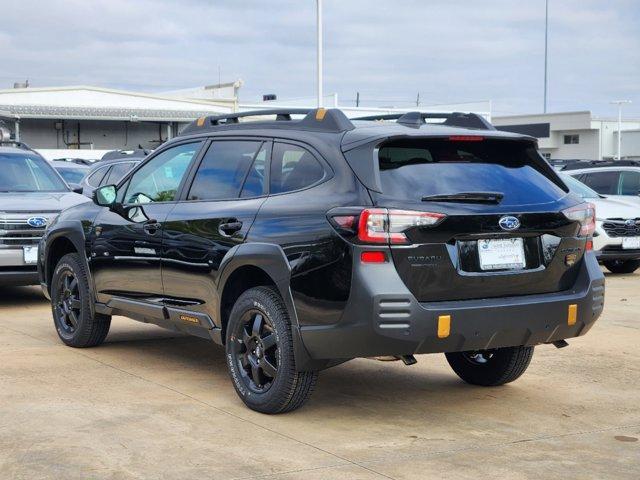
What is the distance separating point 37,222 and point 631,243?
28.0ft

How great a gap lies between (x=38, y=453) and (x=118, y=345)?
3.44 metres

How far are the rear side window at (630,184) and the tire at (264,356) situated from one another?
12.3m

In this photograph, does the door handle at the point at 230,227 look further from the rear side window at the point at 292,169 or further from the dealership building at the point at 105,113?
the dealership building at the point at 105,113

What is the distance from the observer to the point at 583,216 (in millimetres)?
6449

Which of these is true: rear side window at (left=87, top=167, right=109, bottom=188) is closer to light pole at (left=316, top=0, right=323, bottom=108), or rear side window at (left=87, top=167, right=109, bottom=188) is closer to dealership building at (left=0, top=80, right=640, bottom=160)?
light pole at (left=316, top=0, right=323, bottom=108)

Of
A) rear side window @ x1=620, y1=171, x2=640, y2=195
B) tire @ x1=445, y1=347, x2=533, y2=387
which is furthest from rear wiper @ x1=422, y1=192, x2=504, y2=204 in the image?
rear side window @ x1=620, y1=171, x2=640, y2=195

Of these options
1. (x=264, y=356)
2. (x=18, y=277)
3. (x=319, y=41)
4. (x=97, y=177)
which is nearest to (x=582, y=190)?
(x=97, y=177)

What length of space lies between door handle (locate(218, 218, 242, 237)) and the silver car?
16.2 feet

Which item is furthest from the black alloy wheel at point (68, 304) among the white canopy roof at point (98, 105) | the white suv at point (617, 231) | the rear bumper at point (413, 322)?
the white canopy roof at point (98, 105)

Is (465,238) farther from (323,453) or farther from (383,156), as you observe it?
(323,453)

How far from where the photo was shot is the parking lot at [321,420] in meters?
5.34

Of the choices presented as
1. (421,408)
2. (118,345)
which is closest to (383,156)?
(421,408)

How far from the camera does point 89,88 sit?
60.2 m

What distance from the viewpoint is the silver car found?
436 inches
